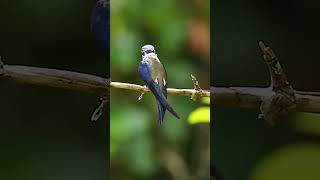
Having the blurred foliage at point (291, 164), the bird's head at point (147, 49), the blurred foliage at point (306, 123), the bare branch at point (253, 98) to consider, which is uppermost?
the bird's head at point (147, 49)

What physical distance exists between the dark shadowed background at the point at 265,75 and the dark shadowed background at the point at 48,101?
0.59m

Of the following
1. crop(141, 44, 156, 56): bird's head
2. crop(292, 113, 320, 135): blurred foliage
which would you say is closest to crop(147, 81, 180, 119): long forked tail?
crop(141, 44, 156, 56): bird's head

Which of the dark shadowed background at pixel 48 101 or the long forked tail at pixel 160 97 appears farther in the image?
the long forked tail at pixel 160 97

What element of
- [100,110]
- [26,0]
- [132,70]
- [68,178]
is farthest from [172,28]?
[68,178]

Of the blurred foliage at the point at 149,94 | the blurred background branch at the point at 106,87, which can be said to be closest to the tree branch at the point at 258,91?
the blurred background branch at the point at 106,87

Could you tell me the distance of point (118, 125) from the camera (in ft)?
8.71

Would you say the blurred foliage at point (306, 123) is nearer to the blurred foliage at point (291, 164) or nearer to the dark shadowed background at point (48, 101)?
the blurred foliage at point (291, 164)

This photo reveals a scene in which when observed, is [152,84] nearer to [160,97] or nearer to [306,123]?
[160,97]

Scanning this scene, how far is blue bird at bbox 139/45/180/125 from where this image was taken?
2672 millimetres

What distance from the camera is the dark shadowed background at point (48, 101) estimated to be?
2545mm

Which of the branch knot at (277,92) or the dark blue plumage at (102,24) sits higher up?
the dark blue plumage at (102,24)

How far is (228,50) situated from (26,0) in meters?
0.98

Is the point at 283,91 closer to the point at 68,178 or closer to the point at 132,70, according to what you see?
the point at 132,70

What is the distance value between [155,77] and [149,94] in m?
0.09
